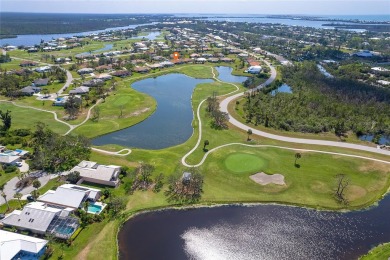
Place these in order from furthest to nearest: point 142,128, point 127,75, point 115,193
→ point 127,75 < point 142,128 < point 115,193

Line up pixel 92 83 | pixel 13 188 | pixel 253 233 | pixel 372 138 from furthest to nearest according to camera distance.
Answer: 1. pixel 92 83
2. pixel 372 138
3. pixel 13 188
4. pixel 253 233

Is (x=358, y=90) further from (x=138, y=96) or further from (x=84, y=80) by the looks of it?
(x=84, y=80)

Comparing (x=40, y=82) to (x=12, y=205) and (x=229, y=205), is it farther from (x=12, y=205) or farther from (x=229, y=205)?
(x=229, y=205)

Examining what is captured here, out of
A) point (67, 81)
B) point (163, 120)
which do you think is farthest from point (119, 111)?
point (67, 81)

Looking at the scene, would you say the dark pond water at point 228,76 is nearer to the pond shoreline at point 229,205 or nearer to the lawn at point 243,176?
the lawn at point 243,176

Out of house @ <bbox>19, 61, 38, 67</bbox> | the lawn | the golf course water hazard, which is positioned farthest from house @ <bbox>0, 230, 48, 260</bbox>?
house @ <bbox>19, 61, 38, 67</bbox>

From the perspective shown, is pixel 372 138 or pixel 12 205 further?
pixel 372 138

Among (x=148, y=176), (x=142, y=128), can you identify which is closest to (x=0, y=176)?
(x=148, y=176)
